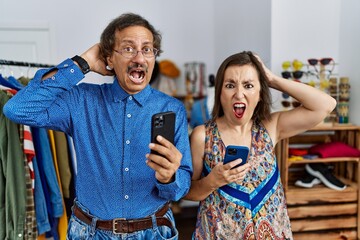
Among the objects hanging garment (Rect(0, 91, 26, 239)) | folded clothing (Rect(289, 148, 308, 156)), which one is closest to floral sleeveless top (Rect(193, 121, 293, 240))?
hanging garment (Rect(0, 91, 26, 239))

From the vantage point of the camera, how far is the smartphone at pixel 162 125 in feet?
2.85

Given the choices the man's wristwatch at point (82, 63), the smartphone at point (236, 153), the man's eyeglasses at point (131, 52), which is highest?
the man's eyeglasses at point (131, 52)

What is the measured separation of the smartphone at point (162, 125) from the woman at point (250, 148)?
0.29 meters

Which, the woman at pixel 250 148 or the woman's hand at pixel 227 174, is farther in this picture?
the woman at pixel 250 148

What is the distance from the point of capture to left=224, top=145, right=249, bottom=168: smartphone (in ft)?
3.36

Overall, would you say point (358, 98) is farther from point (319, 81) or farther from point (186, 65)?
point (186, 65)

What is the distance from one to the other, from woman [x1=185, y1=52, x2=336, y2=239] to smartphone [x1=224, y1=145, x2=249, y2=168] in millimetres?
79

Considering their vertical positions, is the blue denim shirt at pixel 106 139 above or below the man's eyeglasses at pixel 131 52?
below

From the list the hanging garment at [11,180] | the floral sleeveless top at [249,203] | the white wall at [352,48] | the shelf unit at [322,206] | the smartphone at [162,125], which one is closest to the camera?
the smartphone at [162,125]

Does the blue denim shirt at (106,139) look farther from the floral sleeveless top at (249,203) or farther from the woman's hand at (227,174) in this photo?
the floral sleeveless top at (249,203)

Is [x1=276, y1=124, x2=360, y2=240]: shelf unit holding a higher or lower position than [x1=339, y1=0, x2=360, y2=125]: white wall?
lower

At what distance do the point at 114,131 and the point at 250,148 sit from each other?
1.69 ft

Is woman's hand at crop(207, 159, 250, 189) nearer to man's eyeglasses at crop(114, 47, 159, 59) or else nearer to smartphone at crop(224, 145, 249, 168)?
smartphone at crop(224, 145, 249, 168)

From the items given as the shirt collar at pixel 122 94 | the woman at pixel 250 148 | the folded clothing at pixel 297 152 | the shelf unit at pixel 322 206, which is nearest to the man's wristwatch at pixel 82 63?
the shirt collar at pixel 122 94
